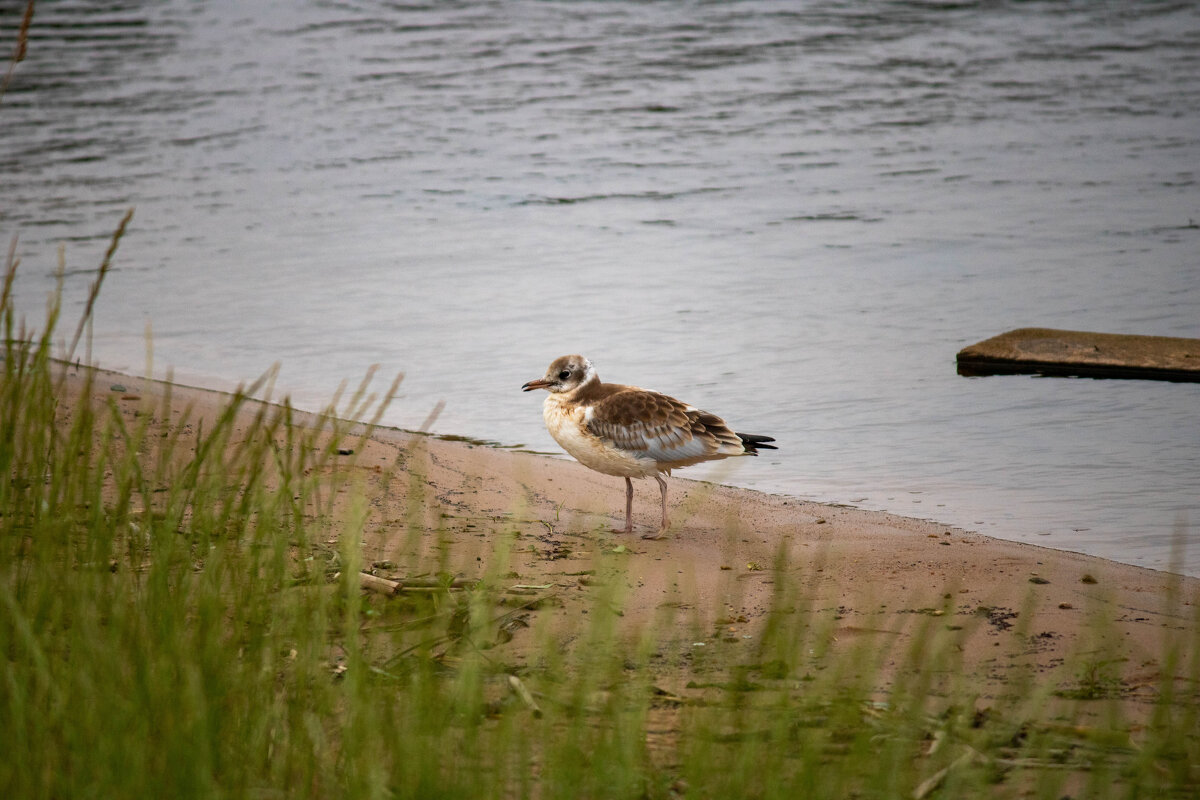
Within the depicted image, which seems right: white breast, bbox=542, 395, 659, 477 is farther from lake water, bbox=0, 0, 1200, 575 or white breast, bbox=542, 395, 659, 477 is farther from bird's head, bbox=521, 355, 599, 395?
lake water, bbox=0, 0, 1200, 575

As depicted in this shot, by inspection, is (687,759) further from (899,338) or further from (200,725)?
A: (899,338)

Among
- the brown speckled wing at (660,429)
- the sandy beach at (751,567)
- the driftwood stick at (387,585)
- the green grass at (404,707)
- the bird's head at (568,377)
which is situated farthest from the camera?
the bird's head at (568,377)

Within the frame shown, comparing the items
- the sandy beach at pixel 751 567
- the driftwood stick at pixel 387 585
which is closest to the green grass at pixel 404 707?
the sandy beach at pixel 751 567

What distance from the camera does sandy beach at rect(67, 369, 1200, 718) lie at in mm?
5465

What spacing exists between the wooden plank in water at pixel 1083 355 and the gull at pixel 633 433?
12.6 feet

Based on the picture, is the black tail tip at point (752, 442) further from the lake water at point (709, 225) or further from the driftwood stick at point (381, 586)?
the driftwood stick at point (381, 586)

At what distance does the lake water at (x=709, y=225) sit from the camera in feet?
32.8

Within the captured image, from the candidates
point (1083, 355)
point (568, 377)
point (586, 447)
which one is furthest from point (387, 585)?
point (1083, 355)

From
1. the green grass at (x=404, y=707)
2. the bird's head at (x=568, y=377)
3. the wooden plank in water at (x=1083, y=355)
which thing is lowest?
the green grass at (x=404, y=707)

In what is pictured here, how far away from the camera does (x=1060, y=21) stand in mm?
29344

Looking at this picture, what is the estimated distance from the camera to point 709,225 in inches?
656

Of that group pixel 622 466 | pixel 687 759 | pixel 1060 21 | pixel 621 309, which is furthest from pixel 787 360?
pixel 1060 21

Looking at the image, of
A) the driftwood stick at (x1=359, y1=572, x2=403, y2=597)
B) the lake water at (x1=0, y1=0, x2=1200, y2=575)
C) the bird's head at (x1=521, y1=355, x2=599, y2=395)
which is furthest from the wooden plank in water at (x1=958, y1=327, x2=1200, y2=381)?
the driftwood stick at (x1=359, y1=572, x2=403, y2=597)

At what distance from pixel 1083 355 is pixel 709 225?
6.56 m
